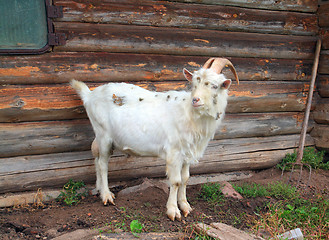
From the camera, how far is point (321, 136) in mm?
6730

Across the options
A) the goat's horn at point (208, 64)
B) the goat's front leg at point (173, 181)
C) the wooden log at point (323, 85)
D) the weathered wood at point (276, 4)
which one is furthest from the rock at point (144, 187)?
the wooden log at point (323, 85)

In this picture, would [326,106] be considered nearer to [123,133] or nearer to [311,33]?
[311,33]

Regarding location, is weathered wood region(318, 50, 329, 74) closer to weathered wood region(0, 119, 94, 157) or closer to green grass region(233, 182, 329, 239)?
green grass region(233, 182, 329, 239)

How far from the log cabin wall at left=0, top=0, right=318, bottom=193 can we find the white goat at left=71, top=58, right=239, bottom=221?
465 millimetres

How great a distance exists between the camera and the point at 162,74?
17.4 feet

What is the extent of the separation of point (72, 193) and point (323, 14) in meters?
5.35

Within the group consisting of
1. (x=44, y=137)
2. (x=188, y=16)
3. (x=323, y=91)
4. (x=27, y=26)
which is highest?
(x=188, y=16)

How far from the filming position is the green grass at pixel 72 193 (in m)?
4.88

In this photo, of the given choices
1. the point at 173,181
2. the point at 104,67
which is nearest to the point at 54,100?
the point at 104,67

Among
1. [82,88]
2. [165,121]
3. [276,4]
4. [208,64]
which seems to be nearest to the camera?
[208,64]

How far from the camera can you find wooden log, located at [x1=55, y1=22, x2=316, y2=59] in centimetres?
476

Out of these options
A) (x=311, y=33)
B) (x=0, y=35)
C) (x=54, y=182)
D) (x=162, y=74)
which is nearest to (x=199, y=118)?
(x=162, y=74)

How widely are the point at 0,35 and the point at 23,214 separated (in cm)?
231

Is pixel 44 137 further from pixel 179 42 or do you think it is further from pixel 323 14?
pixel 323 14
